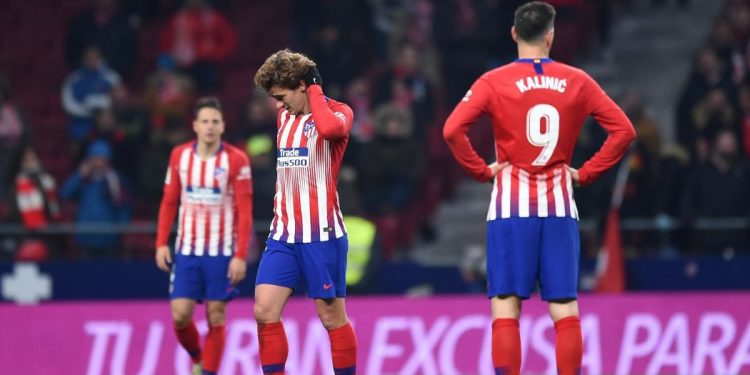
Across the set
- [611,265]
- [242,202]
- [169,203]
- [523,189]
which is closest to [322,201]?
[523,189]

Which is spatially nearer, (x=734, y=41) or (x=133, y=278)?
(x=133, y=278)

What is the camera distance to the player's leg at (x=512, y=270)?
8695mm

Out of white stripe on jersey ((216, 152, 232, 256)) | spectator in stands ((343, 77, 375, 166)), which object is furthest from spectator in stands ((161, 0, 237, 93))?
white stripe on jersey ((216, 152, 232, 256))

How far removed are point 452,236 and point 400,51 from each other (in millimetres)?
2254

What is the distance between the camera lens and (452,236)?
1797 centimetres

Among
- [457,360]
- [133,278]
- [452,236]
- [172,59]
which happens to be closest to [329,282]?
[457,360]

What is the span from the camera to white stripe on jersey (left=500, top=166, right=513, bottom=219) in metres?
8.79

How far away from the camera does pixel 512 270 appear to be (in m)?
8.73

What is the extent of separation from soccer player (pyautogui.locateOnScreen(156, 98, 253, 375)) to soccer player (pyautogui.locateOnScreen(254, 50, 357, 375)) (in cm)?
223

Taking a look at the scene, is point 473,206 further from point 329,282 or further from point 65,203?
point 329,282

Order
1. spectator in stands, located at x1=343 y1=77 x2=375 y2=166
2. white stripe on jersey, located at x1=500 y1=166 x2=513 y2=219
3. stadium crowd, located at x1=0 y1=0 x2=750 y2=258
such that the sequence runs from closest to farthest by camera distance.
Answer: white stripe on jersey, located at x1=500 y1=166 x2=513 y2=219
stadium crowd, located at x1=0 y1=0 x2=750 y2=258
spectator in stands, located at x1=343 y1=77 x2=375 y2=166

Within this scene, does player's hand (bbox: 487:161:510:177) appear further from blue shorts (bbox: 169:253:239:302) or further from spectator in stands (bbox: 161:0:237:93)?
spectator in stands (bbox: 161:0:237:93)

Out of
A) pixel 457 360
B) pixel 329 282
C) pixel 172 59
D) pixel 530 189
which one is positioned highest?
pixel 172 59

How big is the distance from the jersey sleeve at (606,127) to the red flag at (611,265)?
6.52 metres
